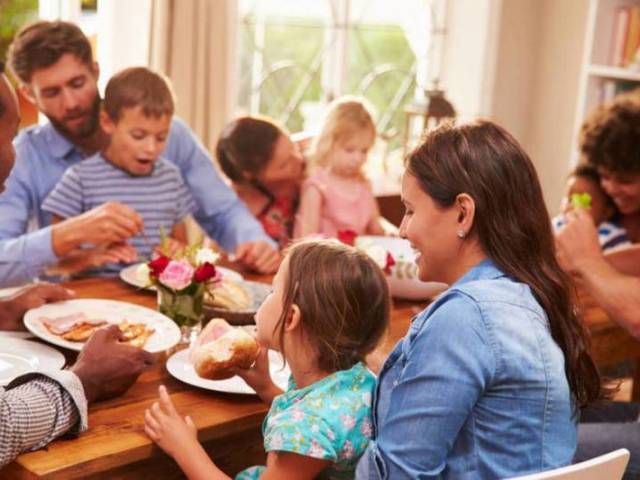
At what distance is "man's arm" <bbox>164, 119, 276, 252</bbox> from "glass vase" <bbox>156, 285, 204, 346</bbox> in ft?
2.88

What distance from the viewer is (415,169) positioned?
1.47 meters

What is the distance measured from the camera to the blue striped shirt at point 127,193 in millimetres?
2500

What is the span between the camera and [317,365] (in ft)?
5.12

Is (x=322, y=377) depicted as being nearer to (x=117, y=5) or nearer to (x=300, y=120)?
(x=117, y=5)

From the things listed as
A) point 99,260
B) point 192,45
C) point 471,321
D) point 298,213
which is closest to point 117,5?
point 192,45

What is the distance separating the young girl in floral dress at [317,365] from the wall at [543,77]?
140 inches

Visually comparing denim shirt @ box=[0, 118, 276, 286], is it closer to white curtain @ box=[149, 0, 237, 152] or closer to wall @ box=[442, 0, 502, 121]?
white curtain @ box=[149, 0, 237, 152]

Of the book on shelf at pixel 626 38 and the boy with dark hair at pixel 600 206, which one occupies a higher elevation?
the book on shelf at pixel 626 38

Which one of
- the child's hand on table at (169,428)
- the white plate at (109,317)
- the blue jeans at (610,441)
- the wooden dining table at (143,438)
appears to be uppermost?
the white plate at (109,317)

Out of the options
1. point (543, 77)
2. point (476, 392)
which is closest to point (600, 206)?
point (476, 392)

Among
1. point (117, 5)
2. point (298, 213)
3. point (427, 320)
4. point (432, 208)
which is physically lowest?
point (298, 213)

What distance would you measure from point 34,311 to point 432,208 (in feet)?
3.04

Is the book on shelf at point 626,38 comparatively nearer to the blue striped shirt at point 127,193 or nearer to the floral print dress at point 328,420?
the blue striped shirt at point 127,193

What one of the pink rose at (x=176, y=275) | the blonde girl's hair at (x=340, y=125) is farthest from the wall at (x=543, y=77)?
the pink rose at (x=176, y=275)
